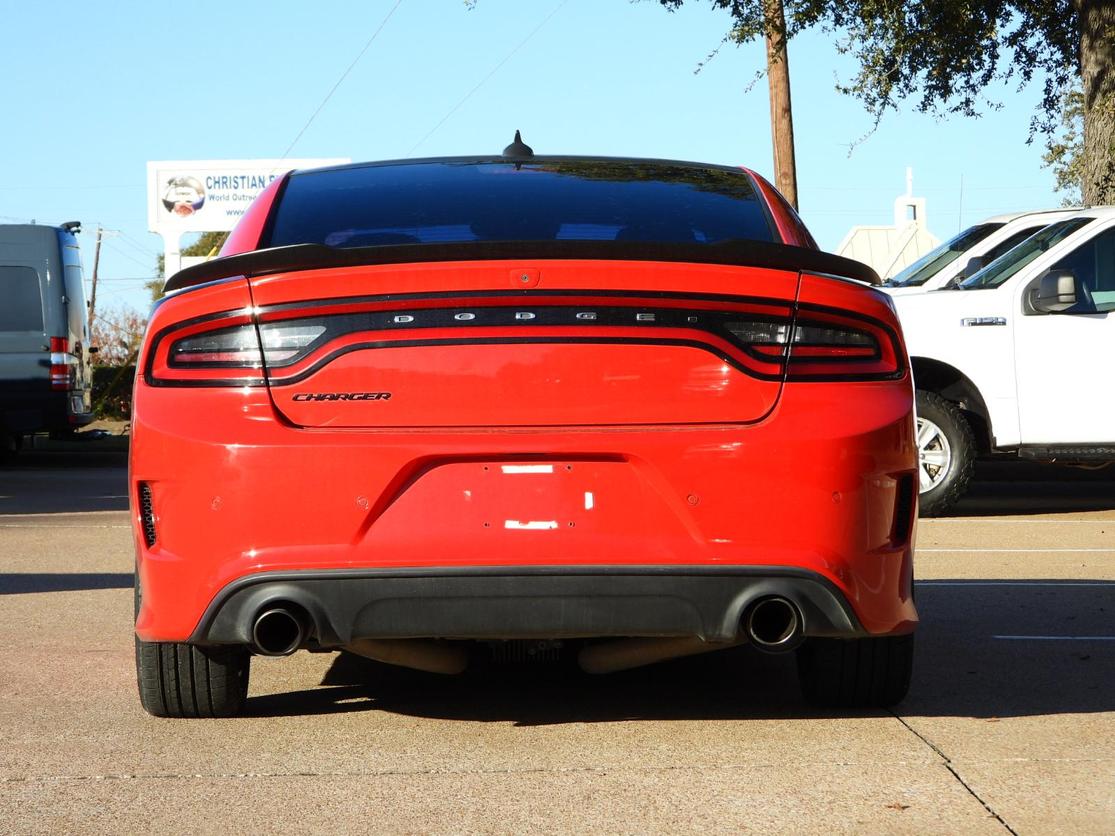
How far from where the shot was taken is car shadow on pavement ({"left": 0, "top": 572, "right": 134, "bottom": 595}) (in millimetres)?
7582

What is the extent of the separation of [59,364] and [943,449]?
10489 mm

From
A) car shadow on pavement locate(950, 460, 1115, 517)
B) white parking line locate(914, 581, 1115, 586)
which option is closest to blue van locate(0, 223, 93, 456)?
car shadow on pavement locate(950, 460, 1115, 517)

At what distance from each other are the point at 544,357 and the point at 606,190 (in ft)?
3.89

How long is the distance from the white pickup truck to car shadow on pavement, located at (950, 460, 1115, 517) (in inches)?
38.4

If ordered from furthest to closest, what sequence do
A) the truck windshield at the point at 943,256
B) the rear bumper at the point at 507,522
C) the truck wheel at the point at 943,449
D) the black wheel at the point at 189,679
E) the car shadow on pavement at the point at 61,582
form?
the truck windshield at the point at 943,256, the truck wheel at the point at 943,449, the car shadow on pavement at the point at 61,582, the black wheel at the point at 189,679, the rear bumper at the point at 507,522

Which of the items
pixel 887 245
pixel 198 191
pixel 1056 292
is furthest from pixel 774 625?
pixel 198 191

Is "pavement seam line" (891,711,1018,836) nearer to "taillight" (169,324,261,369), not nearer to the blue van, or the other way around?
"taillight" (169,324,261,369)

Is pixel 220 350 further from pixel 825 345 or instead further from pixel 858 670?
pixel 858 670

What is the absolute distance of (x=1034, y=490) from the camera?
43.8ft

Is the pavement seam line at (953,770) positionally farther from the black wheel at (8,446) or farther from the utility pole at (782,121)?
the utility pole at (782,121)

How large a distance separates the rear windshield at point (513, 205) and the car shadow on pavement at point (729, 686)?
1.36m

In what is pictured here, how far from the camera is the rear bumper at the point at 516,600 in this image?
394 centimetres

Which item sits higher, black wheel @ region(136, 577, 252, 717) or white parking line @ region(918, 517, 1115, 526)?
black wheel @ region(136, 577, 252, 717)

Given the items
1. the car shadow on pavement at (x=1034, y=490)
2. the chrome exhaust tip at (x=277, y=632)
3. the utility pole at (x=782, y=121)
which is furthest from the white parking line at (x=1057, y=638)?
the utility pole at (x=782, y=121)
